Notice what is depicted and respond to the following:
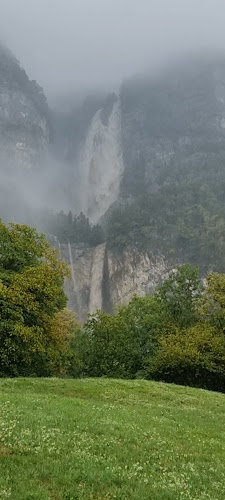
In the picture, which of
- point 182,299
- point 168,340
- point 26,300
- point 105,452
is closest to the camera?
point 105,452

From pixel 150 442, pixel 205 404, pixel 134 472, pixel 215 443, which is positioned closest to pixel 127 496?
pixel 134 472

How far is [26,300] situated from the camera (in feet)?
140

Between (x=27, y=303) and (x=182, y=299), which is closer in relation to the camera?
(x=27, y=303)

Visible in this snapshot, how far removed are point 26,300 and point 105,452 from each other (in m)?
29.4

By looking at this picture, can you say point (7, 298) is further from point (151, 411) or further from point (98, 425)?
point (98, 425)

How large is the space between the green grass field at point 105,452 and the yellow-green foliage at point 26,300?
17671 mm

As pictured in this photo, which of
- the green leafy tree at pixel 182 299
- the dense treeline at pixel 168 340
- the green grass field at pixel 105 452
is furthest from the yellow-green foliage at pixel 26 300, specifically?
the green leafy tree at pixel 182 299

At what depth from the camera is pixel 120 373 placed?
63438 millimetres

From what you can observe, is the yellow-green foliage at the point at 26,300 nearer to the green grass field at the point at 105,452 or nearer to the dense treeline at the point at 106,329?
the dense treeline at the point at 106,329

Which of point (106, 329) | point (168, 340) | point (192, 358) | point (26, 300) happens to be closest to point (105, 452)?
point (26, 300)

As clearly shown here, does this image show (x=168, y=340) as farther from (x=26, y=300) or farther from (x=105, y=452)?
(x=105, y=452)

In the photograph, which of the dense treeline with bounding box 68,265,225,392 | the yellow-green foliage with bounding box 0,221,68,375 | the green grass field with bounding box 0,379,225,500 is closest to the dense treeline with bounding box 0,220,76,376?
the yellow-green foliage with bounding box 0,221,68,375

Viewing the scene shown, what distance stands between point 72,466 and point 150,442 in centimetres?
514

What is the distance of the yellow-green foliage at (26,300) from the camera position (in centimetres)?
4181
